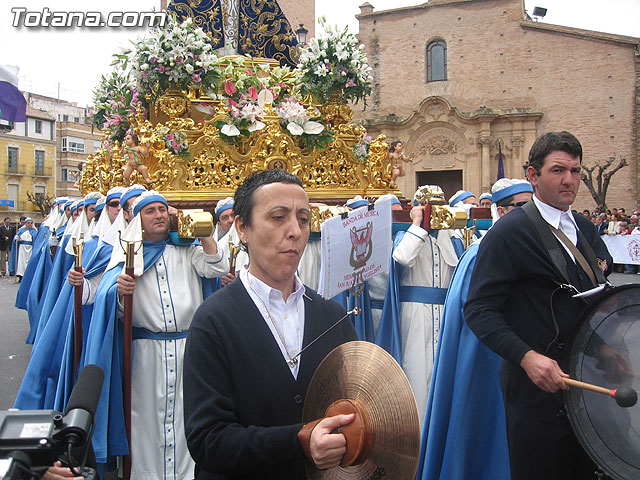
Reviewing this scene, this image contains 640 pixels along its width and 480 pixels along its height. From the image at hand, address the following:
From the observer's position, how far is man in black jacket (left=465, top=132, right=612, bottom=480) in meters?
2.48

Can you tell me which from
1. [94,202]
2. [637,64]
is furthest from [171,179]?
[637,64]

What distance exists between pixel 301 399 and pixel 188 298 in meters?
2.46

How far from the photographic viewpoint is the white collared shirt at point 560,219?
8.79ft

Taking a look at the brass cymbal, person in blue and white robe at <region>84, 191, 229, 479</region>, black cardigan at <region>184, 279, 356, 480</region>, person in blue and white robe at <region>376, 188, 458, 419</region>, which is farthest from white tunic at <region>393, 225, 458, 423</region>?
the brass cymbal

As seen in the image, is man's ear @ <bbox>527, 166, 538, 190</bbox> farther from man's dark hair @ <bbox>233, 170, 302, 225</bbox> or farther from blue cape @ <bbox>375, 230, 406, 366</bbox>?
blue cape @ <bbox>375, 230, 406, 366</bbox>

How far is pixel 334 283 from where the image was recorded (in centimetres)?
315

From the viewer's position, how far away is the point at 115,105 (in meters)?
7.97

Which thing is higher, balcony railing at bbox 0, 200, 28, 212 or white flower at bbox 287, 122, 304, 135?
balcony railing at bbox 0, 200, 28, 212

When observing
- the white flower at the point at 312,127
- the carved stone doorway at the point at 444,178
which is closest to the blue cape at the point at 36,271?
the white flower at the point at 312,127

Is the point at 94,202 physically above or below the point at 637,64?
below

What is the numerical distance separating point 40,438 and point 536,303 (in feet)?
6.82

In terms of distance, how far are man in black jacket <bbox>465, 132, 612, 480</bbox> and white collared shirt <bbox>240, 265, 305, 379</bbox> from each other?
3.26 ft

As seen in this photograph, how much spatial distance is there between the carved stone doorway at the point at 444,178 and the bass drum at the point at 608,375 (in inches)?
1033

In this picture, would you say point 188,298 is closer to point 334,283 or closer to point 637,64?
point 334,283
